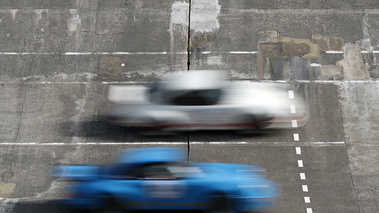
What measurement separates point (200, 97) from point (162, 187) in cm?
336

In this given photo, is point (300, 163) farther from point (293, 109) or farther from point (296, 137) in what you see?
point (293, 109)

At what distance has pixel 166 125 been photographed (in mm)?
14039

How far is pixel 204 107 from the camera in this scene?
13.8 meters

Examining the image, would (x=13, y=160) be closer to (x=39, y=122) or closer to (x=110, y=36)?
(x=39, y=122)

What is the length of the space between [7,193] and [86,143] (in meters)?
2.56

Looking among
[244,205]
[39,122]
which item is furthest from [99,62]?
[244,205]

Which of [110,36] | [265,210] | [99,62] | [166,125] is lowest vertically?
[265,210]

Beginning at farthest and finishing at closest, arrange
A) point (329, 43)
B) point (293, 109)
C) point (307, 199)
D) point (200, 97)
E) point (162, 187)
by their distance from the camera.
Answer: point (329, 43) → point (293, 109) → point (200, 97) → point (307, 199) → point (162, 187)

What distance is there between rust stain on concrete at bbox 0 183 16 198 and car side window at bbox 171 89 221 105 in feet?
16.6

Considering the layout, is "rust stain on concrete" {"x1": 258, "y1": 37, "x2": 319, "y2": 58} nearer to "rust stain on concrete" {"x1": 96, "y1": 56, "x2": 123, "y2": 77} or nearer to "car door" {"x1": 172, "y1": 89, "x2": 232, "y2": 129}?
"car door" {"x1": 172, "y1": 89, "x2": 232, "y2": 129}

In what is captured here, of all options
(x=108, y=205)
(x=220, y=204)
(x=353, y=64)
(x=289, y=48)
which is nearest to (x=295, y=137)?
(x=289, y=48)

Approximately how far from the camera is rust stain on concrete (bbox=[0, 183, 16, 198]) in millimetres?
13122

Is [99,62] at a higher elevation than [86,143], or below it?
higher

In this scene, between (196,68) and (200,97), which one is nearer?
(200,97)
